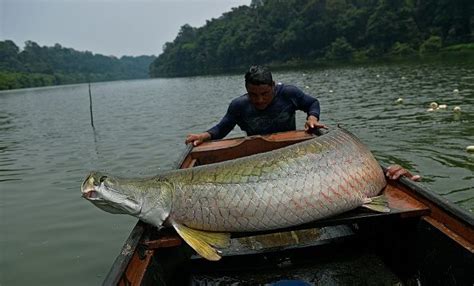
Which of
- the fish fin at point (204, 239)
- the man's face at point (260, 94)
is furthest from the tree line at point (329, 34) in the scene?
the fish fin at point (204, 239)

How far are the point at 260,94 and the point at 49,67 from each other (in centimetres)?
13209

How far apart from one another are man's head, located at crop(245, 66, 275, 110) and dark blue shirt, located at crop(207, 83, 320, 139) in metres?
0.60

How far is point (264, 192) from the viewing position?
3047 mm

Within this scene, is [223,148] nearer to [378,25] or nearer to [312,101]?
[312,101]

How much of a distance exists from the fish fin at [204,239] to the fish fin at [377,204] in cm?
104

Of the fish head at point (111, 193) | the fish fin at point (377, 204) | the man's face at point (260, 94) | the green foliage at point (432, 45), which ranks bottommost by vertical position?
the fish fin at point (377, 204)

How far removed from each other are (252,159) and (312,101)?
307cm

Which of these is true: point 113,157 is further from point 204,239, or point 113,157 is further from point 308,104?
point 204,239

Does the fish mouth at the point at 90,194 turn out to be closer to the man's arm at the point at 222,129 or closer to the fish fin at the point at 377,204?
the fish fin at the point at 377,204

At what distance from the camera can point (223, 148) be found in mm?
5777

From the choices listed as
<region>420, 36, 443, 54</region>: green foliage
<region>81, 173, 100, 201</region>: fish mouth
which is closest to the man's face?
<region>81, 173, 100, 201</region>: fish mouth

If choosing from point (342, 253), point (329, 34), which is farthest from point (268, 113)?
point (329, 34)

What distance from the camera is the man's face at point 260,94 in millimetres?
5168

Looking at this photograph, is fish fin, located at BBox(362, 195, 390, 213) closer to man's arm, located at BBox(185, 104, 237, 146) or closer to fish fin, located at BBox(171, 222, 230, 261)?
fish fin, located at BBox(171, 222, 230, 261)
